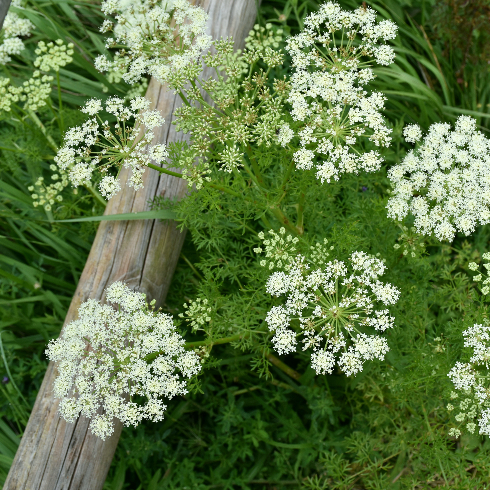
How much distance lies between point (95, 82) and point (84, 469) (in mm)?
4679

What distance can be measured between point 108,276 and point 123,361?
56.1 inches

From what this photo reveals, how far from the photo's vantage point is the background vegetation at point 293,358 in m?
4.80

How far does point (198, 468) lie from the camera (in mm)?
6062

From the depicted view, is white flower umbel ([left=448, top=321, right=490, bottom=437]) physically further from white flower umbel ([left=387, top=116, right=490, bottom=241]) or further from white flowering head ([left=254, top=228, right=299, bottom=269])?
white flowering head ([left=254, top=228, right=299, bottom=269])

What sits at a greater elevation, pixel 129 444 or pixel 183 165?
pixel 183 165

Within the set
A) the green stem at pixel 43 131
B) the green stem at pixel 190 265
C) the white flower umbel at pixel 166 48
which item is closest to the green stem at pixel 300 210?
the white flower umbel at pixel 166 48

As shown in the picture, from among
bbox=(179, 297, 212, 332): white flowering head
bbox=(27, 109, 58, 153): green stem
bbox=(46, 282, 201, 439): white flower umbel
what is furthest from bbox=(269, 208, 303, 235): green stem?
bbox=(27, 109, 58, 153): green stem

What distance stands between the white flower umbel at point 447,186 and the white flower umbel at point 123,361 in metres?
2.17

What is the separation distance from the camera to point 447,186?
421 cm

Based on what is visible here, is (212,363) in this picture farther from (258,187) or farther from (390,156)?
(390,156)

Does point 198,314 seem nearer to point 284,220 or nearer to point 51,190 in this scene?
point 284,220

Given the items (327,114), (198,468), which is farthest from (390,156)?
(198,468)

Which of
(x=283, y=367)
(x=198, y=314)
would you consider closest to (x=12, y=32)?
(x=198, y=314)

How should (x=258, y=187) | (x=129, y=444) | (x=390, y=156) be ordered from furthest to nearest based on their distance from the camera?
(x=390, y=156)
(x=129, y=444)
(x=258, y=187)
